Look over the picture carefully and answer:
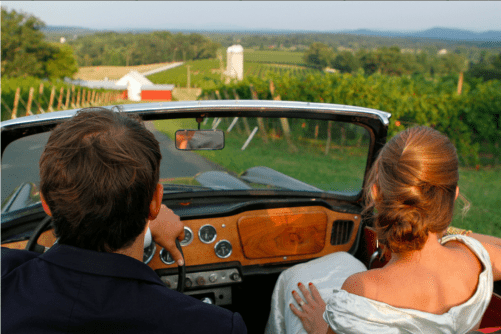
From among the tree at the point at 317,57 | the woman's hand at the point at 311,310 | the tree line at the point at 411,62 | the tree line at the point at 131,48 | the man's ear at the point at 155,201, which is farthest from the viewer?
the tree line at the point at 131,48

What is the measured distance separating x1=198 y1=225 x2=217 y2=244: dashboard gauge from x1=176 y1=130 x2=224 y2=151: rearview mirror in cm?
59

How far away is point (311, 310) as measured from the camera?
2.10 m

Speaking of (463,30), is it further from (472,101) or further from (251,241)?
(251,241)

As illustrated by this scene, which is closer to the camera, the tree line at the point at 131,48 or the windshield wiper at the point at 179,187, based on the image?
the windshield wiper at the point at 179,187

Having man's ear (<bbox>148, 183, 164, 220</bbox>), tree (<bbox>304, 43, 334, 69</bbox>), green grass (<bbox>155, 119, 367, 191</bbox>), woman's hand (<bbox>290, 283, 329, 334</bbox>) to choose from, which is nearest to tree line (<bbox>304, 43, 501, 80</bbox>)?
tree (<bbox>304, 43, 334, 69</bbox>)

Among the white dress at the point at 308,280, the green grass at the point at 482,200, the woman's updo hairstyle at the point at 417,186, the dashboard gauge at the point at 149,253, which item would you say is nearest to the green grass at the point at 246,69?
the green grass at the point at 482,200

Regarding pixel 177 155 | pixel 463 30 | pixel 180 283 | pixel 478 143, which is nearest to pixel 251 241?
pixel 177 155

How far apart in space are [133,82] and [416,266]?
96887 millimetres

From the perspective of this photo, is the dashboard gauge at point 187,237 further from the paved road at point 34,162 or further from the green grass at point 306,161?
the green grass at point 306,161

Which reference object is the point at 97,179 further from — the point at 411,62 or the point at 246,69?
the point at 411,62

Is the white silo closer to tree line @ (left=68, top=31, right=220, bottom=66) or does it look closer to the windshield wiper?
the windshield wiper

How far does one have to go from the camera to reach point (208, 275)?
284cm

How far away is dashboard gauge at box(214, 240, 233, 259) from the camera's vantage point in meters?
2.88

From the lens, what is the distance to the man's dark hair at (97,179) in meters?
1.08
